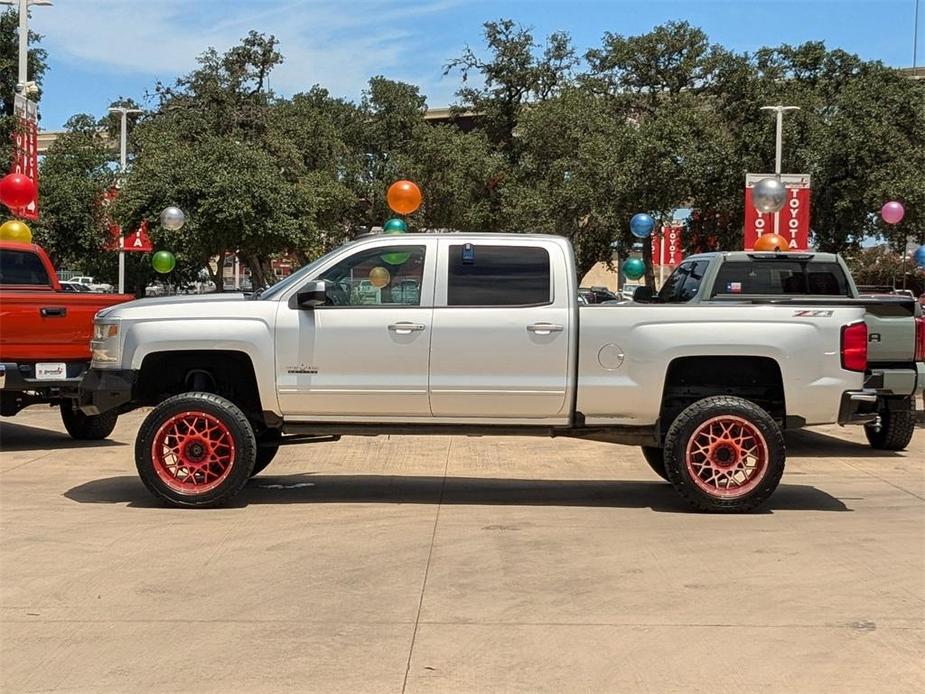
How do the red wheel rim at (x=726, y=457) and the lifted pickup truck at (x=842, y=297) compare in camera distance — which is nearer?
the red wheel rim at (x=726, y=457)

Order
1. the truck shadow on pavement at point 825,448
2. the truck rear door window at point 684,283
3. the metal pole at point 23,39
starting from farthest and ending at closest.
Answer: the metal pole at point 23,39, the truck rear door window at point 684,283, the truck shadow on pavement at point 825,448

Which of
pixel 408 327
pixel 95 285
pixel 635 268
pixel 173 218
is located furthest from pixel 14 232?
pixel 95 285

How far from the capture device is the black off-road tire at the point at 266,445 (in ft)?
28.0

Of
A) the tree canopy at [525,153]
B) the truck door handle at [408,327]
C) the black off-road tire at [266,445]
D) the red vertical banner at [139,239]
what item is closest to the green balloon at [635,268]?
the tree canopy at [525,153]

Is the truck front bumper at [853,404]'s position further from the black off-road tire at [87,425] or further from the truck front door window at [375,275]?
the black off-road tire at [87,425]

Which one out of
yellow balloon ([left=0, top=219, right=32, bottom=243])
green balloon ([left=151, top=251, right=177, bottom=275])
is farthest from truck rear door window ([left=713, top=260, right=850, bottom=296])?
green balloon ([left=151, top=251, right=177, bottom=275])

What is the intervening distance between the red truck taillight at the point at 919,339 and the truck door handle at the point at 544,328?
461 cm

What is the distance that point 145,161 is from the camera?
28.6m

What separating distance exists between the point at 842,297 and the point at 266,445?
5.99m

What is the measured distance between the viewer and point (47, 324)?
10.1 metres

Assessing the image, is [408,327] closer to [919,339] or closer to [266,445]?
[266,445]

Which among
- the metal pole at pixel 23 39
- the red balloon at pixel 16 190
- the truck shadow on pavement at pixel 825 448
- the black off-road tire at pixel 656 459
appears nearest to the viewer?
the black off-road tire at pixel 656 459

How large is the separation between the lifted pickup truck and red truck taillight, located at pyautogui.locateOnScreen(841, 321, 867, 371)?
7.29 feet

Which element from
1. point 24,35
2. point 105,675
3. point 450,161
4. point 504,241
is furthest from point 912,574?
point 450,161
